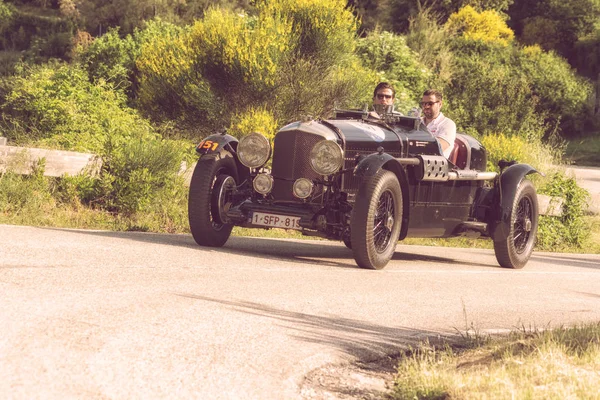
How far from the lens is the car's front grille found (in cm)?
1096

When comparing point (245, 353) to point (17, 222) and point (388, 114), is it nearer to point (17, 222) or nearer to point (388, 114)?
point (388, 114)

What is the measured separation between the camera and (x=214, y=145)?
11.3 metres

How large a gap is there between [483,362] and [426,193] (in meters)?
5.55

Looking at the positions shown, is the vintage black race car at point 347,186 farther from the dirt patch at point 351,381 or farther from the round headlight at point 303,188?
the dirt patch at point 351,381

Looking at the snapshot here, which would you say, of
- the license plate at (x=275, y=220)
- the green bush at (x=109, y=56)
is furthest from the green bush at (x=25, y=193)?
the green bush at (x=109, y=56)

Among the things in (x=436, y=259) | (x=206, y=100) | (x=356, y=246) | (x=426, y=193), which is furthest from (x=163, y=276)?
(x=206, y=100)

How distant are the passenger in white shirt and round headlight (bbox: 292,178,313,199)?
72.1 inches

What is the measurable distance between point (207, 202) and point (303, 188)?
1021 millimetres

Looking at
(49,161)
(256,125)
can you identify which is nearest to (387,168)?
(49,161)

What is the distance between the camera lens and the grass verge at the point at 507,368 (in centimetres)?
514

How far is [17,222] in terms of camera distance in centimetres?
1217

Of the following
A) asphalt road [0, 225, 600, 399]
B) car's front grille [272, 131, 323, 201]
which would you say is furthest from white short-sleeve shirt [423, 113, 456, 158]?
car's front grille [272, 131, 323, 201]

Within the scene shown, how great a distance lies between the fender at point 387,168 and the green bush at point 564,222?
6757 millimetres

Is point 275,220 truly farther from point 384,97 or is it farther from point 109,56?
point 109,56
